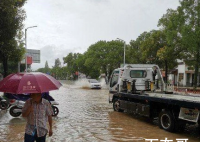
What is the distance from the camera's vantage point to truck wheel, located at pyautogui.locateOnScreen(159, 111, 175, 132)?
8.42m

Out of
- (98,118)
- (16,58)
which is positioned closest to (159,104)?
(98,118)

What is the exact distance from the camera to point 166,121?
8.91 m

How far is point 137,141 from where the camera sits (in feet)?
24.3

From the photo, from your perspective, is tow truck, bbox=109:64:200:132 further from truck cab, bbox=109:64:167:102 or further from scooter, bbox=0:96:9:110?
scooter, bbox=0:96:9:110

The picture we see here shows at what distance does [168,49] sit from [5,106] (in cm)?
2201

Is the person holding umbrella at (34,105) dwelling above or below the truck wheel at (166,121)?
above

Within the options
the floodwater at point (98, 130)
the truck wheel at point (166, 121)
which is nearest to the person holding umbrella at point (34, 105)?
the floodwater at point (98, 130)

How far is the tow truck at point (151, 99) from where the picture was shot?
784cm

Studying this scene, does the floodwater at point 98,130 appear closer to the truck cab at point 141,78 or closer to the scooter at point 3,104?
the scooter at point 3,104

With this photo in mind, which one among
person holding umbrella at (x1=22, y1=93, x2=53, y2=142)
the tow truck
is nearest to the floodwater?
the tow truck

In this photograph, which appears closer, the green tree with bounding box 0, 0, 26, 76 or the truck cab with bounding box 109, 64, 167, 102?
the green tree with bounding box 0, 0, 26, 76

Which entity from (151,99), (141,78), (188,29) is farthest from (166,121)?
(188,29)

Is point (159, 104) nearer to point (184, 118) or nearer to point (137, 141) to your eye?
point (184, 118)

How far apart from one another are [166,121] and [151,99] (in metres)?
0.98
